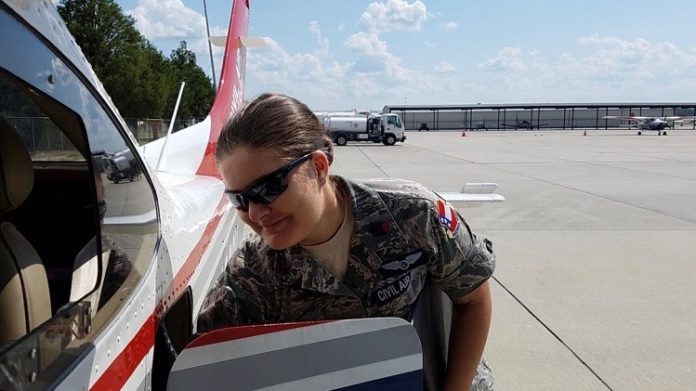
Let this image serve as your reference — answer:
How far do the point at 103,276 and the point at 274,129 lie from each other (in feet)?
2.27

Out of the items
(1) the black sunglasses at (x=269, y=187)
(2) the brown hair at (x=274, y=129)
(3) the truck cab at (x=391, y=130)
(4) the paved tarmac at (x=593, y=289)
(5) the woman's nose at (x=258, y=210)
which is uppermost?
(2) the brown hair at (x=274, y=129)

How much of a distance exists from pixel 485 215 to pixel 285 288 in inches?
310

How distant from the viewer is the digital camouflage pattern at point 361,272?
1486mm

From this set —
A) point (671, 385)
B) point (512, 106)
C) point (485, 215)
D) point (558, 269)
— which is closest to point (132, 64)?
point (485, 215)

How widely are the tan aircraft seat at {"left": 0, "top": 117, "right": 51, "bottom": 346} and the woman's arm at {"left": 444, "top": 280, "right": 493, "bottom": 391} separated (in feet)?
3.50

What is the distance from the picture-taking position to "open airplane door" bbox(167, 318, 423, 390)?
3.95 feet

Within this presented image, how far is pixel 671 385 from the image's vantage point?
3.48 m

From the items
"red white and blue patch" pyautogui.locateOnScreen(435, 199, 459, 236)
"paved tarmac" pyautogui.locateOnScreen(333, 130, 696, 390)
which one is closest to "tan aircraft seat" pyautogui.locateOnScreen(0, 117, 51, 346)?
"red white and blue patch" pyautogui.locateOnScreen(435, 199, 459, 236)

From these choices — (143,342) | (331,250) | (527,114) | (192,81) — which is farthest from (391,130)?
(527,114)

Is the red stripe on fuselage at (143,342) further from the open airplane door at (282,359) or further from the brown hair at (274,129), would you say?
the brown hair at (274,129)

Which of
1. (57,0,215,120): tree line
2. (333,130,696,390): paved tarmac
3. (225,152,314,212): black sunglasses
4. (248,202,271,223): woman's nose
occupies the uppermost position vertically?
(57,0,215,120): tree line

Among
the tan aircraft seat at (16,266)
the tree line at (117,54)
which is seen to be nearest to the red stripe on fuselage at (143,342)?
the tan aircraft seat at (16,266)

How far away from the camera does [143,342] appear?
1716mm

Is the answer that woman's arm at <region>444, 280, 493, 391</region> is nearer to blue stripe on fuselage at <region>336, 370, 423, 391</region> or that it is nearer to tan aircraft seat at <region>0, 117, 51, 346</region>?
blue stripe on fuselage at <region>336, 370, 423, 391</region>
